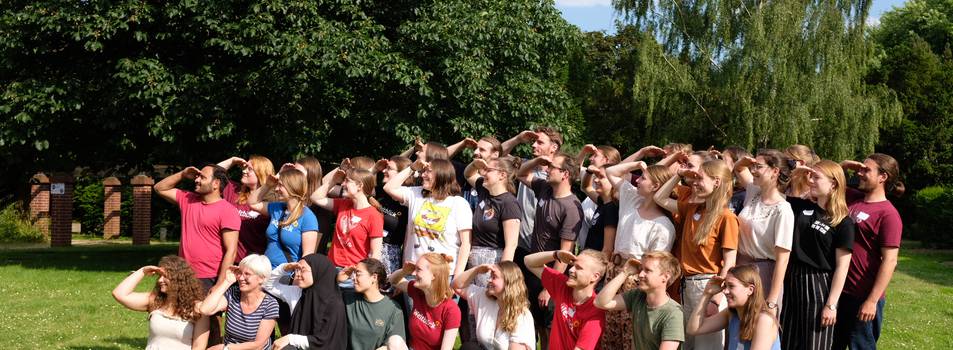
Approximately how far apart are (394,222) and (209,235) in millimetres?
1429

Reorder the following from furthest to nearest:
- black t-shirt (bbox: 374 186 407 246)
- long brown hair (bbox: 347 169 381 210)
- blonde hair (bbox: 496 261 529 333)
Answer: black t-shirt (bbox: 374 186 407 246) < long brown hair (bbox: 347 169 381 210) < blonde hair (bbox: 496 261 529 333)

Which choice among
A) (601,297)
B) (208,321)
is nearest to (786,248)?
(601,297)

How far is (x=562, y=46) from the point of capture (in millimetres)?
17266

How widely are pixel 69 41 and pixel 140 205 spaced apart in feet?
33.5

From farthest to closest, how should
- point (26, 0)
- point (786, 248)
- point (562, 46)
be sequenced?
point (562, 46)
point (26, 0)
point (786, 248)

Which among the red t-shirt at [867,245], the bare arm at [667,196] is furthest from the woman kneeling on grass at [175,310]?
the red t-shirt at [867,245]

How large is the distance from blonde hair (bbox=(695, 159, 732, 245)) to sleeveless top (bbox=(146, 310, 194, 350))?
3.55m

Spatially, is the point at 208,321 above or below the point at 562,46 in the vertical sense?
below

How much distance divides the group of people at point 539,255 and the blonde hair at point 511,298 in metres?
0.02

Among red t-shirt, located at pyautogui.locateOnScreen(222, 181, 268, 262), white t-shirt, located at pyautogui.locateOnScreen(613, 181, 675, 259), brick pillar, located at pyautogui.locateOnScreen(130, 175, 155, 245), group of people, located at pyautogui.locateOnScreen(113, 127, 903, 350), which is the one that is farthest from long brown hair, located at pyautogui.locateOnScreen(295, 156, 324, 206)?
brick pillar, located at pyautogui.locateOnScreen(130, 175, 155, 245)

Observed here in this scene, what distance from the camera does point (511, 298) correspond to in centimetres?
631

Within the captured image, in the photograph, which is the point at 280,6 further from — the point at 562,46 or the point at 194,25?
the point at 562,46

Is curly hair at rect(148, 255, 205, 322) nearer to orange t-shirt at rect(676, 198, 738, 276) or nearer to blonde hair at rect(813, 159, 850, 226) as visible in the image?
orange t-shirt at rect(676, 198, 738, 276)

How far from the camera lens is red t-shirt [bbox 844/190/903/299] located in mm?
5887
